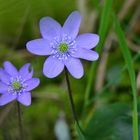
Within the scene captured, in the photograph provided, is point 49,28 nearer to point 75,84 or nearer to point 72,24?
point 72,24

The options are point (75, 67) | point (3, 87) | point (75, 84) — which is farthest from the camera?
point (75, 84)

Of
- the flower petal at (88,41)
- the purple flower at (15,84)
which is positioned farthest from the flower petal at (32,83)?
the flower petal at (88,41)

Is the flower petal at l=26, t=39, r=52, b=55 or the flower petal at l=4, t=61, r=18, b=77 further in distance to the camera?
the flower petal at l=4, t=61, r=18, b=77

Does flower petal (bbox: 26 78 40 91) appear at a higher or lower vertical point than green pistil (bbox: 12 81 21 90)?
higher

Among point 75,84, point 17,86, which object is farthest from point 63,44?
point 75,84

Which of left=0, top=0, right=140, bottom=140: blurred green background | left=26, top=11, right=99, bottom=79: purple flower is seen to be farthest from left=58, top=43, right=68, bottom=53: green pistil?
left=0, top=0, right=140, bottom=140: blurred green background

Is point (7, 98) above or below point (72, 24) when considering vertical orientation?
below

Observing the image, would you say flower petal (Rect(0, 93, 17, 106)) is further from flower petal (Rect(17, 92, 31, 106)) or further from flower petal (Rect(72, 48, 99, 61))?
flower petal (Rect(72, 48, 99, 61))
